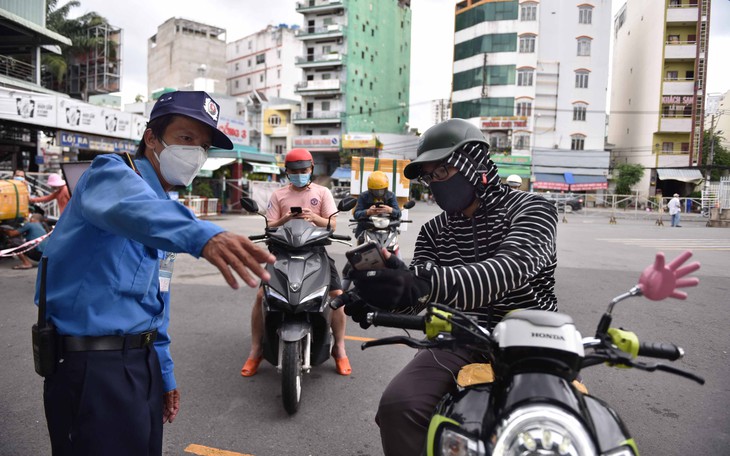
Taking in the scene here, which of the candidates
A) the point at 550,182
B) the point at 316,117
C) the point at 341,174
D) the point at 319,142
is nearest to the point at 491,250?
the point at 550,182

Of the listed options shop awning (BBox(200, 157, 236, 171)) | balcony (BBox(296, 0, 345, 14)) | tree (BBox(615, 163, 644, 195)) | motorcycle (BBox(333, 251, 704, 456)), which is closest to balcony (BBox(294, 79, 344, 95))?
balcony (BBox(296, 0, 345, 14))

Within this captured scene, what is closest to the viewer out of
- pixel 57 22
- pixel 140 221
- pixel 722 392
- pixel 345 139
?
pixel 140 221

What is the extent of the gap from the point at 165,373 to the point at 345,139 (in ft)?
154

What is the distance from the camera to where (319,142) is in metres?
50.3

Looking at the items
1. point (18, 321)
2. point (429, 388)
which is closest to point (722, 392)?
point (429, 388)

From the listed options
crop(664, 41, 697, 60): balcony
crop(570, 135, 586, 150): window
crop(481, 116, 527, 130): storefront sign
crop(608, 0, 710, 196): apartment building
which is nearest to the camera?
crop(608, 0, 710, 196): apartment building

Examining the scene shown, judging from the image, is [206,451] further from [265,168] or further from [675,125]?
[675,125]

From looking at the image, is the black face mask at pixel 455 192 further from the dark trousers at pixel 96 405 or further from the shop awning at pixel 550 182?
the shop awning at pixel 550 182

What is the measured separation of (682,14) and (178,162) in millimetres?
50670

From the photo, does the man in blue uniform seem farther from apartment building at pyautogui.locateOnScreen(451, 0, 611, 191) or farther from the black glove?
apartment building at pyautogui.locateOnScreen(451, 0, 611, 191)

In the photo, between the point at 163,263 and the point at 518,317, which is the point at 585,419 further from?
the point at 163,263

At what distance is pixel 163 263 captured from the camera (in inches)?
80.2

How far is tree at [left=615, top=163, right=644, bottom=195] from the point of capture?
41062 mm

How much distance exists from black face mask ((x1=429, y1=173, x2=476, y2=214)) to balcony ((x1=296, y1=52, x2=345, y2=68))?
50.5 meters
